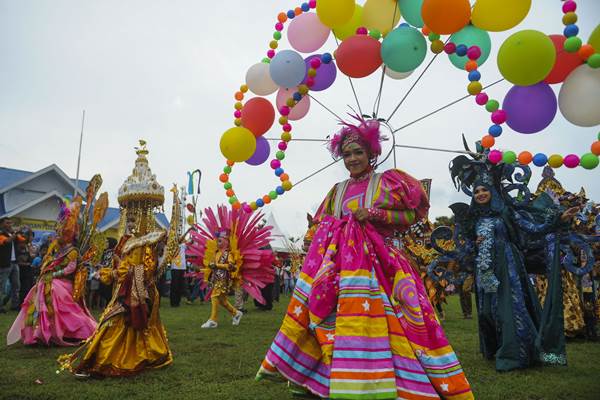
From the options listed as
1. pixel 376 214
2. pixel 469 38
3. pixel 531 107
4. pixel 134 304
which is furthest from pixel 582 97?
pixel 134 304

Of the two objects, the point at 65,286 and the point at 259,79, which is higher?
the point at 259,79

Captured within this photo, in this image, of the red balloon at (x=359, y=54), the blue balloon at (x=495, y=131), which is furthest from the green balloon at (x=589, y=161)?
the red balloon at (x=359, y=54)

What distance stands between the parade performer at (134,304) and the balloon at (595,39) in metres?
4.05

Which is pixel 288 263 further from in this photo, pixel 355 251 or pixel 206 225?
pixel 355 251

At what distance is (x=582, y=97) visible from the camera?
10.8 feet

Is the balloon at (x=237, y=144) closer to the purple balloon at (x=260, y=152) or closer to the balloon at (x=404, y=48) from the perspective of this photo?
the purple balloon at (x=260, y=152)

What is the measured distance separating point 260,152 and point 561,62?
2.79 m

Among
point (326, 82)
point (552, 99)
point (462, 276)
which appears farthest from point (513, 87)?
point (462, 276)

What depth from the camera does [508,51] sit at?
3.37 metres

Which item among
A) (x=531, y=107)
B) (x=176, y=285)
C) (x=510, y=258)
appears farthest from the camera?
(x=176, y=285)

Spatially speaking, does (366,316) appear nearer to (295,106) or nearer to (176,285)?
(295,106)

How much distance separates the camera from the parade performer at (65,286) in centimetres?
589

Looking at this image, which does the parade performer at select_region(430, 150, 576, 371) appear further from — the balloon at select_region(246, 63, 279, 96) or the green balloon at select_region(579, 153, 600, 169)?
the balloon at select_region(246, 63, 279, 96)

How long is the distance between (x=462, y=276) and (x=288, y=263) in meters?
16.7
